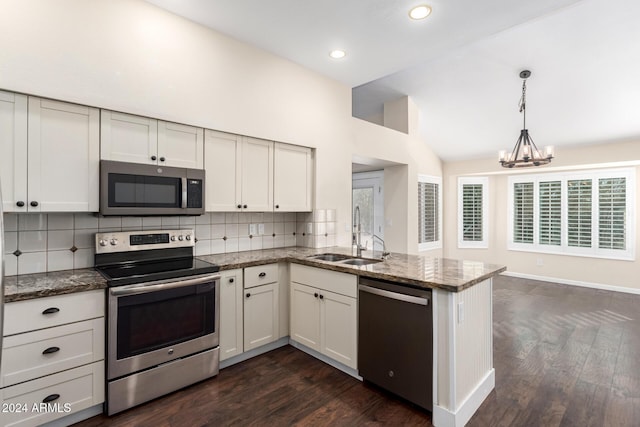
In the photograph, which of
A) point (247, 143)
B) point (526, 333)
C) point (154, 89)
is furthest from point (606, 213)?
point (154, 89)

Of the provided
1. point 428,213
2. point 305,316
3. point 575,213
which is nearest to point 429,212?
point 428,213

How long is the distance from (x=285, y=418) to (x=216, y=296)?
0.99 meters

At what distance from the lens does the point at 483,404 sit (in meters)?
2.27

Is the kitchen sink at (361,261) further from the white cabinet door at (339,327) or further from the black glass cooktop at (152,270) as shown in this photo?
the black glass cooktop at (152,270)

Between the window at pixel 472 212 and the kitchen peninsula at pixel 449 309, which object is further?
the window at pixel 472 212

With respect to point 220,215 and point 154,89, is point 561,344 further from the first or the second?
point 154,89

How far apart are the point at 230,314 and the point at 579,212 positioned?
623 cm

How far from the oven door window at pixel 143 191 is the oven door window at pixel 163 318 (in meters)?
0.67

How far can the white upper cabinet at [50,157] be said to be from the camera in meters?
1.99

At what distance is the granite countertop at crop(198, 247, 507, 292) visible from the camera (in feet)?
6.74

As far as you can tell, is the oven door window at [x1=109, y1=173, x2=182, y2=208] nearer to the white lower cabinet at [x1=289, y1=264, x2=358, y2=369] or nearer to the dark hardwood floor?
the white lower cabinet at [x1=289, y1=264, x2=358, y2=369]

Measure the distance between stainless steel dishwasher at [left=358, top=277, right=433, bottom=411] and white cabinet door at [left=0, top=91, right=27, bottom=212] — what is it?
7.46ft

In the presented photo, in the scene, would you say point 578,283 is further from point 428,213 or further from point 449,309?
point 449,309

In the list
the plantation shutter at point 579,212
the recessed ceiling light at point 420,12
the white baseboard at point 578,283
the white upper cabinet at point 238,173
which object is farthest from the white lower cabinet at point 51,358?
the plantation shutter at point 579,212
